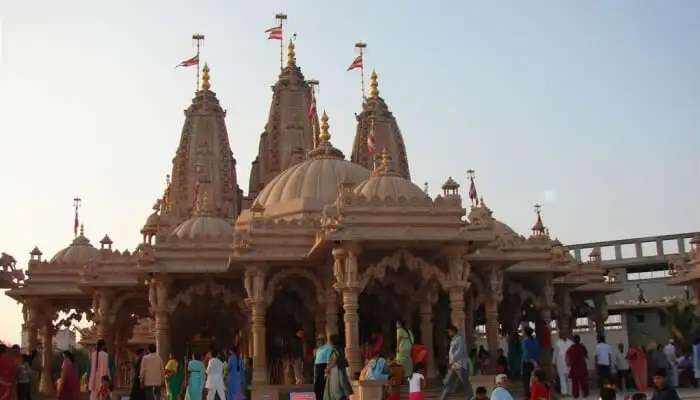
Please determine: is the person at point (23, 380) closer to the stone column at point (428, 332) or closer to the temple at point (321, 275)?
the temple at point (321, 275)

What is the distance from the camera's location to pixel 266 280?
20.2 m

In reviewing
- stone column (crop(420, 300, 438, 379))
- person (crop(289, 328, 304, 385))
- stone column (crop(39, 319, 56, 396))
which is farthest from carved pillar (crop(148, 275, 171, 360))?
stone column (crop(39, 319, 56, 396))

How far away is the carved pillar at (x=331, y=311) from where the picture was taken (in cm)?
1966

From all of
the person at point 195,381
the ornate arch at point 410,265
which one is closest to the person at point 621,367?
the ornate arch at point 410,265

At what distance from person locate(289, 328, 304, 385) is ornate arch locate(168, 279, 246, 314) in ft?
5.76

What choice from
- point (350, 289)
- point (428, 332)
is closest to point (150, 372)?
point (350, 289)

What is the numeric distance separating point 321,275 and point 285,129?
20263 millimetres

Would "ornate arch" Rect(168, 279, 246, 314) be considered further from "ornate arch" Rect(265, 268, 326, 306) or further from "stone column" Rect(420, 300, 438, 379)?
"stone column" Rect(420, 300, 438, 379)

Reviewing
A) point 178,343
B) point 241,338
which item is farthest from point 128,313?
point 241,338

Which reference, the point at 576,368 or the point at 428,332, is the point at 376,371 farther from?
the point at 428,332

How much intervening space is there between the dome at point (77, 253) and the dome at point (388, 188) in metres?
12.5

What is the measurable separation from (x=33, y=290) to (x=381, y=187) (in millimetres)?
13237

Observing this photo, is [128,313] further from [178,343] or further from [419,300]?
[419,300]

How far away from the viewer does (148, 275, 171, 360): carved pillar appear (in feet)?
69.1
